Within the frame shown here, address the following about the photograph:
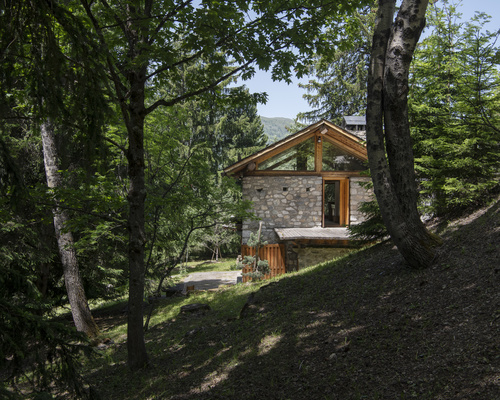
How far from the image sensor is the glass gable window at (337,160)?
1388cm

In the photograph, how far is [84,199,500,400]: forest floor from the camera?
10.1 feet

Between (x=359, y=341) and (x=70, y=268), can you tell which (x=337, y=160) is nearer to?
(x=70, y=268)

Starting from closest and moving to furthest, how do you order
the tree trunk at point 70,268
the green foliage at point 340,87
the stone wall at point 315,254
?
the tree trunk at point 70,268 < the stone wall at point 315,254 < the green foliage at point 340,87

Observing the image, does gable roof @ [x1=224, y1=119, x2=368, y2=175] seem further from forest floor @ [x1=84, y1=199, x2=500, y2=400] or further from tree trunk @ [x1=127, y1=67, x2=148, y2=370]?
tree trunk @ [x1=127, y1=67, x2=148, y2=370]

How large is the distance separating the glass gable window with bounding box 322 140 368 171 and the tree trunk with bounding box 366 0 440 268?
8669mm

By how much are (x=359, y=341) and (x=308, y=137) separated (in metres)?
10.6

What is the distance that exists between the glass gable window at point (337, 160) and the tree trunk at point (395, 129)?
28.4 ft

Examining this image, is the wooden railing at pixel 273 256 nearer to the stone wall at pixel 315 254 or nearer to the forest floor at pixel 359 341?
the stone wall at pixel 315 254

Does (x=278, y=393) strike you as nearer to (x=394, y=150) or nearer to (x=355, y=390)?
(x=355, y=390)

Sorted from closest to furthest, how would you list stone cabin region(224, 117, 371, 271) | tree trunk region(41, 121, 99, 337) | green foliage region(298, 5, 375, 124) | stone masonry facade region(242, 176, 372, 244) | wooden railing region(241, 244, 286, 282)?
tree trunk region(41, 121, 99, 337)
wooden railing region(241, 244, 286, 282)
stone cabin region(224, 117, 371, 271)
stone masonry facade region(242, 176, 372, 244)
green foliage region(298, 5, 375, 124)

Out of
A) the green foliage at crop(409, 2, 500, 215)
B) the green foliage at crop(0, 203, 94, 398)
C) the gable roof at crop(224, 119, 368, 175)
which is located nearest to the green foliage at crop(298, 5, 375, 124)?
the gable roof at crop(224, 119, 368, 175)

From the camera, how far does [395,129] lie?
5.17 m

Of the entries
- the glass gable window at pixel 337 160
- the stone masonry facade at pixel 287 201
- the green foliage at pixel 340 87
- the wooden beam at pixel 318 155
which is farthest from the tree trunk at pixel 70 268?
the green foliage at pixel 340 87

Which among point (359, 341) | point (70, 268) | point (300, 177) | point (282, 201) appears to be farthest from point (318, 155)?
point (359, 341)
